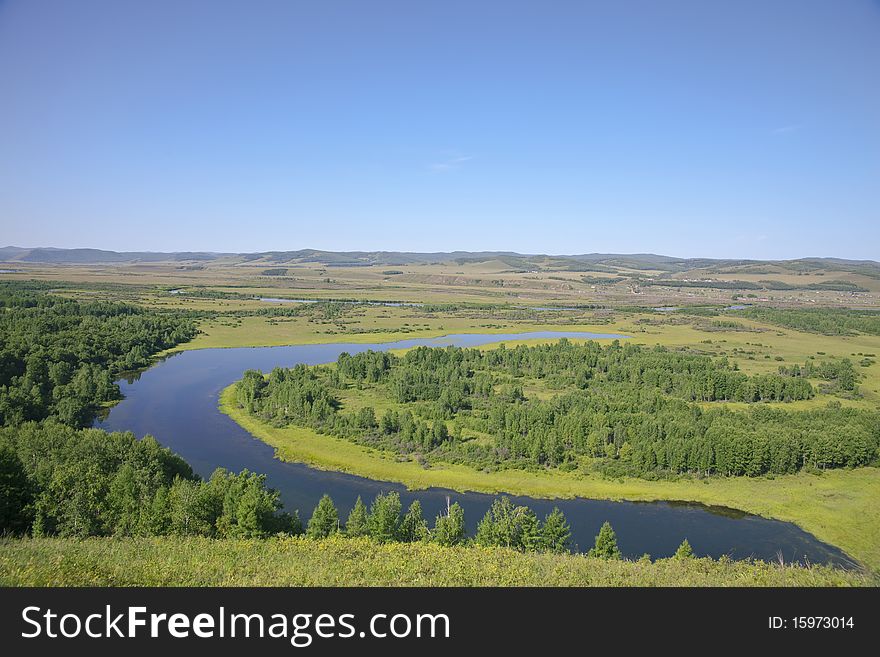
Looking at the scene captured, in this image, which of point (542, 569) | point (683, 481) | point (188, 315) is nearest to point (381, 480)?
point (683, 481)

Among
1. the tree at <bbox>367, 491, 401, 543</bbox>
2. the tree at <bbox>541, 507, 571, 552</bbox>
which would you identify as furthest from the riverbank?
the tree at <bbox>367, 491, 401, 543</bbox>

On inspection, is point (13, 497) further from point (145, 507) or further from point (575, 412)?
point (575, 412)

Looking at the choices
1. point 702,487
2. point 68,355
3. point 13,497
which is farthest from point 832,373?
point 68,355

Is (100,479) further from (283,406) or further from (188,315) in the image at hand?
(188,315)

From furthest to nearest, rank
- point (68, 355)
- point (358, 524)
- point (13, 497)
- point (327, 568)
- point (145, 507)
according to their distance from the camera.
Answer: point (68, 355)
point (358, 524)
point (145, 507)
point (13, 497)
point (327, 568)

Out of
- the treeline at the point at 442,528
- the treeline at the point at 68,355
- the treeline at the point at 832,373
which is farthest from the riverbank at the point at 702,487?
the treeline at the point at 832,373

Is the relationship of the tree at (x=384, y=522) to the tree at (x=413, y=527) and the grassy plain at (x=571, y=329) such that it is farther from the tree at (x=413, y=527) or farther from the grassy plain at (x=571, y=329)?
the grassy plain at (x=571, y=329)
